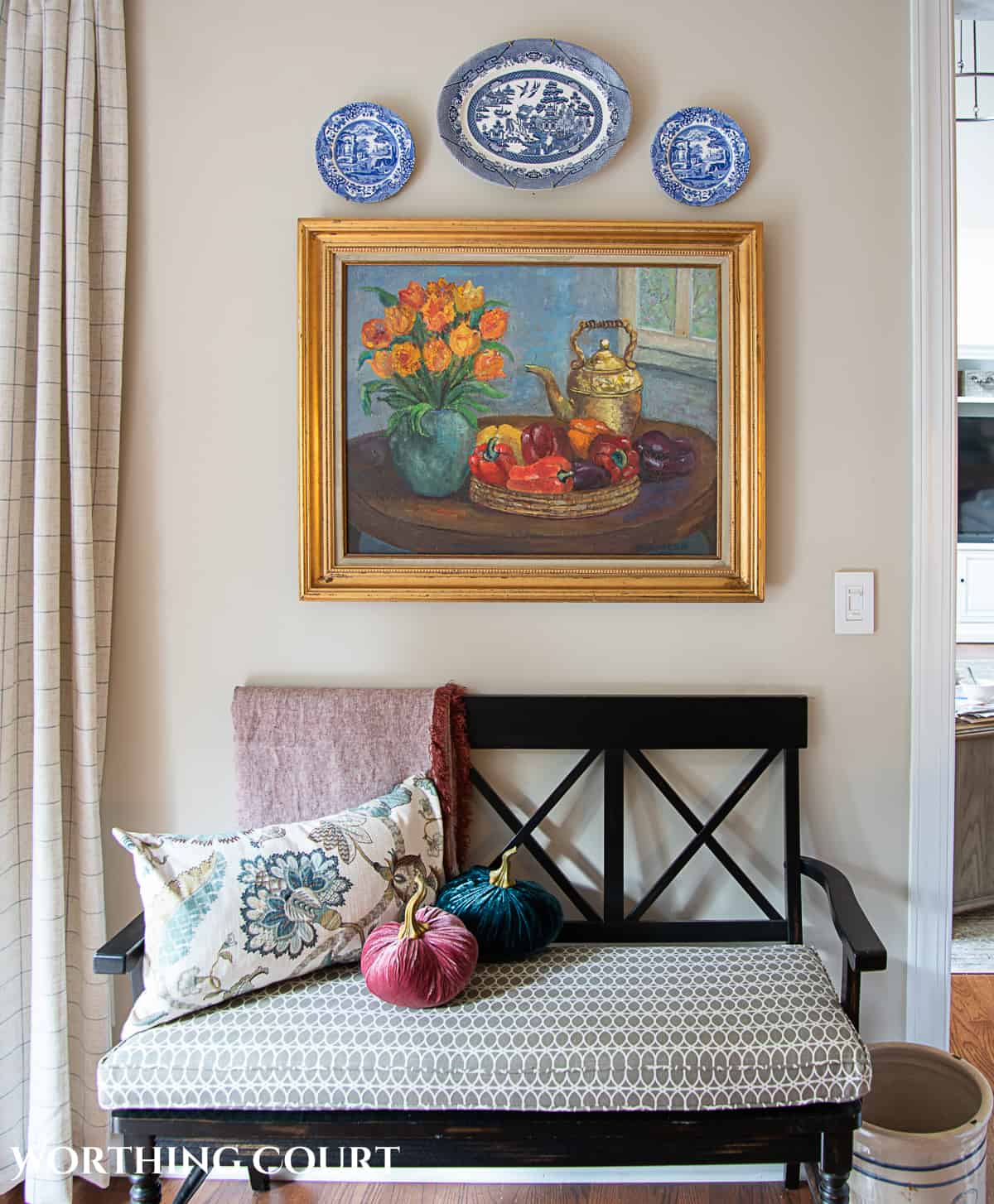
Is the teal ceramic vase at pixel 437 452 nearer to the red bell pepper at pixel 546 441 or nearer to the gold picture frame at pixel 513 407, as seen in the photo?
the gold picture frame at pixel 513 407

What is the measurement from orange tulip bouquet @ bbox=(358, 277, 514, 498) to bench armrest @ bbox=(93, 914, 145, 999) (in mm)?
1013

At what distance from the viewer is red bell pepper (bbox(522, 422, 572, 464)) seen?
5.80 feet

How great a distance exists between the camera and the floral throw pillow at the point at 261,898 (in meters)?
1.40

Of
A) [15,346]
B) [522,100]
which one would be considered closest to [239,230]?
[15,346]

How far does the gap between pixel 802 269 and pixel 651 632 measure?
816mm

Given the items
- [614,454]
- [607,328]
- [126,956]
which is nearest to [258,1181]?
[126,956]

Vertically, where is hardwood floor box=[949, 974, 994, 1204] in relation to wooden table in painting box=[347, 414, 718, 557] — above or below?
below

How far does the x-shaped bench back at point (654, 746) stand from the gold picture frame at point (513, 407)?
23cm

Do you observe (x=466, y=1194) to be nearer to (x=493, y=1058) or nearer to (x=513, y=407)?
(x=493, y=1058)

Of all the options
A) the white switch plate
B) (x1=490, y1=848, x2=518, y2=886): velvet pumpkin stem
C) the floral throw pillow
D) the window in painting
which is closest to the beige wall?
the white switch plate

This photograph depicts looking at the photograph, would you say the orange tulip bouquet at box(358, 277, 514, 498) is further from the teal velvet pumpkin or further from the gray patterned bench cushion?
the gray patterned bench cushion

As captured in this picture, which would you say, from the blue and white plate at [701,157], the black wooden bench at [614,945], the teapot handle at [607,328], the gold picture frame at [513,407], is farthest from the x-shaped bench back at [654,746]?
the blue and white plate at [701,157]

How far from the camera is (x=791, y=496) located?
1792 mm
